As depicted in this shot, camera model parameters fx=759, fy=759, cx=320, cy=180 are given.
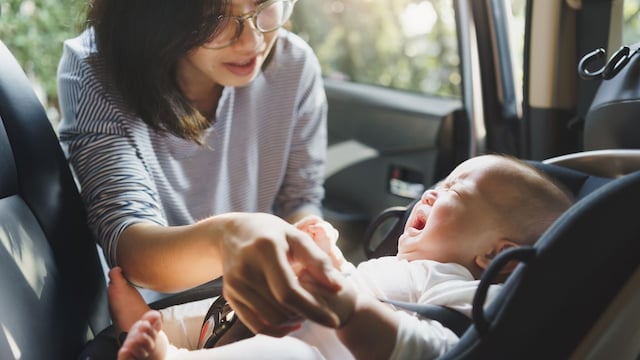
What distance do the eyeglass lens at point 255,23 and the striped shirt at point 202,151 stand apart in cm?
24

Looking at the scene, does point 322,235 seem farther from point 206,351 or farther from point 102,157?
point 102,157

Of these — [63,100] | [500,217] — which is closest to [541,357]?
[500,217]

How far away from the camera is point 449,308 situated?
105 centimetres

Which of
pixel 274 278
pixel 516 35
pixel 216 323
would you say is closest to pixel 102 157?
pixel 216 323

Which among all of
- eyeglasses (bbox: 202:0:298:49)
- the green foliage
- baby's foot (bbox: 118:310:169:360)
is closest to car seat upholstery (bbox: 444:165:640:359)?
baby's foot (bbox: 118:310:169:360)

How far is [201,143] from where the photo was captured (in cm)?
152

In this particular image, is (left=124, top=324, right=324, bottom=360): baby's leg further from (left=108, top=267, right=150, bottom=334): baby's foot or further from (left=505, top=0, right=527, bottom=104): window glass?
(left=505, top=0, right=527, bottom=104): window glass

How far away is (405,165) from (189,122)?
0.97m

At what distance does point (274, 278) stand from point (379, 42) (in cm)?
212

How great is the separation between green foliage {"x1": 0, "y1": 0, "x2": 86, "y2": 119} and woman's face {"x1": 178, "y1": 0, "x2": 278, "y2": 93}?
4.62ft

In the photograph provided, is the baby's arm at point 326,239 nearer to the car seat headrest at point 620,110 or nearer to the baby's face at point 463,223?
the baby's face at point 463,223

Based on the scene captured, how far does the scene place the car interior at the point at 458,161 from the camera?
0.93 m

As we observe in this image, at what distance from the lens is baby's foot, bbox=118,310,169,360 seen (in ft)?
3.07

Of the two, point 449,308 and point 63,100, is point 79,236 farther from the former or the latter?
point 449,308
